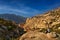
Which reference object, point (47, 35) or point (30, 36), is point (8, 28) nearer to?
point (30, 36)

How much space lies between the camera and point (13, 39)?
31219 millimetres

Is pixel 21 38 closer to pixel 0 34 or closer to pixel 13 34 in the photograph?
pixel 13 34

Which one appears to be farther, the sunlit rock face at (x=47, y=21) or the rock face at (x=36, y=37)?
the sunlit rock face at (x=47, y=21)

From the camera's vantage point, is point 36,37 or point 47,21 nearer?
point 36,37

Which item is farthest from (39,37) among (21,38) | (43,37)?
(21,38)

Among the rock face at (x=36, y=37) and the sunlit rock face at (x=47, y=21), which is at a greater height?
the sunlit rock face at (x=47, y=21)

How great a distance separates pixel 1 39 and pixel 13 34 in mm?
4200

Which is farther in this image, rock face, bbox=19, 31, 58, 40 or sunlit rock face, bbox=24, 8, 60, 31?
sunlit rock face, bbox=24, 8, 60, 31

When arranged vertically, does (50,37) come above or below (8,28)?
below

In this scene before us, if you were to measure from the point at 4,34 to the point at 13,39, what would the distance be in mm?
1741

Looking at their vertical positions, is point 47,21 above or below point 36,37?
above

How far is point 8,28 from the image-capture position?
33.9 meters

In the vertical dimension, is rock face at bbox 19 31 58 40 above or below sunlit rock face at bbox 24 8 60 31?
below

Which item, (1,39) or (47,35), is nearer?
(1,39)
